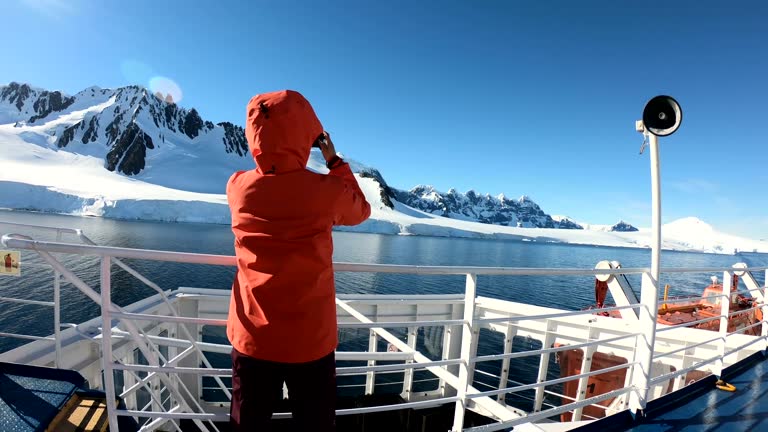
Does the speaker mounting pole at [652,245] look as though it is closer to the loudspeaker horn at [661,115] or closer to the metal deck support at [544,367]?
the loudspeaker horn at [661,115]

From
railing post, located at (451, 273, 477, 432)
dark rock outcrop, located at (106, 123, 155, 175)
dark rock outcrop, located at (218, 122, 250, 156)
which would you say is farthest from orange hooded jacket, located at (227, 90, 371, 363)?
dark rock outcrop, located at (218, 122, 250, 156)

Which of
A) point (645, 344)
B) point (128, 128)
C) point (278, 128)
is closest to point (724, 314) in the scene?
point (645, 344)

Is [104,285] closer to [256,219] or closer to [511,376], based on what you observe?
[256,219]

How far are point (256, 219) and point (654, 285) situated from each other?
8.16 feet

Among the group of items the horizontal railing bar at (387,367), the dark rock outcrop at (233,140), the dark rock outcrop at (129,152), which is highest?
the dark rock outcrop at (233,140)

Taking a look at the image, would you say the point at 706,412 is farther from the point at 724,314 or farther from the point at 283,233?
the point at 283,233

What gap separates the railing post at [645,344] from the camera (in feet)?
7.38

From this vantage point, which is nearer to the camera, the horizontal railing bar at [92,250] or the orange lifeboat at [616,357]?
the horizontal railing bar at [92,250]

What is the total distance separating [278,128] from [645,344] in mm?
2686

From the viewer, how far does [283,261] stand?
3.68ft

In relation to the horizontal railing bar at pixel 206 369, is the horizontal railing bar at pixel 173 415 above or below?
below

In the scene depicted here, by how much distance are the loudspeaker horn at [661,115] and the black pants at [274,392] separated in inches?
91.1

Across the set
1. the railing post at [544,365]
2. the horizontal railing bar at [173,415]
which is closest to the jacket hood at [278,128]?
the horizontal railing bar at [173,415]

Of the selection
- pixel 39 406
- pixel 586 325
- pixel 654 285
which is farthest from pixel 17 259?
pixel 586 325
